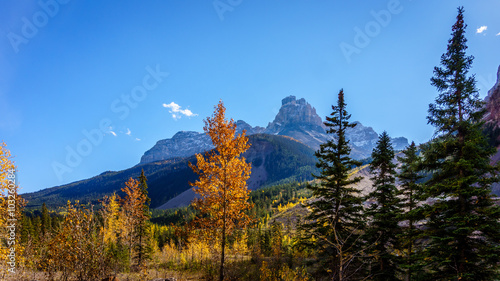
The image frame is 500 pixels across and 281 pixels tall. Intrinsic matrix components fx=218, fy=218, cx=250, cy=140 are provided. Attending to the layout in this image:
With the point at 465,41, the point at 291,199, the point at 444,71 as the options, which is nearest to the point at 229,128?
the point at 444,71

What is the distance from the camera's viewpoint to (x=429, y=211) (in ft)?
37.1

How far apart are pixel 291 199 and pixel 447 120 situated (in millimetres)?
152768

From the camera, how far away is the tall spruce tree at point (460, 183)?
9828 millimetres

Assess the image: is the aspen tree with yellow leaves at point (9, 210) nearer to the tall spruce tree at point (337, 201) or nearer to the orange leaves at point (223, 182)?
the orange leaves at point (223, 182)

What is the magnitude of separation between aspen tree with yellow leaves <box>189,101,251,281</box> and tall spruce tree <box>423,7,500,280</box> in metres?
9.61

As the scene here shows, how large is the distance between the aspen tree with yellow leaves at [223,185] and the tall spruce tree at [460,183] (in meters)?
9.61

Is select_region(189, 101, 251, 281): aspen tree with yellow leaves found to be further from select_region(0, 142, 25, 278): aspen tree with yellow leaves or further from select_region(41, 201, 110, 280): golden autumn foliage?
select_region(0, 142, 25, 278): aspen tree with yellow leaves

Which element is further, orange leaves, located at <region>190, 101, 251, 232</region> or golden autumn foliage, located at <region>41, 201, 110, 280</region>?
orange leaves, located at <region>190, 101, 251, 232</region>

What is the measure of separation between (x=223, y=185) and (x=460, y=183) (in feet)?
36.9

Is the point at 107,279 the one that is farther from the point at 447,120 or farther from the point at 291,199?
the point at 291,199

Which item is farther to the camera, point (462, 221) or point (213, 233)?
point (213, 233)

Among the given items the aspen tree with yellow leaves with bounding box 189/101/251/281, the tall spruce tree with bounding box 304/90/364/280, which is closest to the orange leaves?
the aspen tree with yellow leaves with bounding box 189/101/251/281

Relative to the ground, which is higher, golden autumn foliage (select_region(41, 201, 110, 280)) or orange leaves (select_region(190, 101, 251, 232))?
orange leaves (select_region(190, 101, 251, 232))

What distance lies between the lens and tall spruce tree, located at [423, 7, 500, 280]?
32.2 feet
